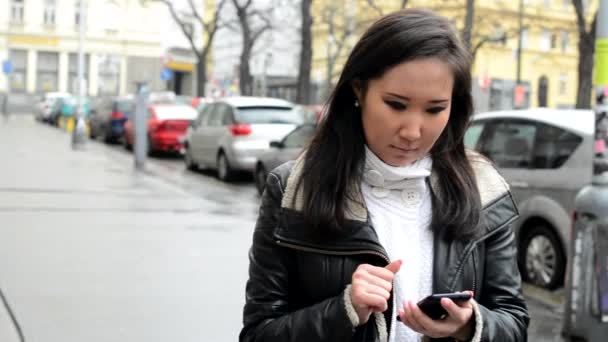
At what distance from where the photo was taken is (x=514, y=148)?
26.8 feet

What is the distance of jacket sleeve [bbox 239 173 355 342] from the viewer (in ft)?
5.93

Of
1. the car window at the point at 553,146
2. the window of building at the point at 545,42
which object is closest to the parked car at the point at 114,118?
the car window at the point at 553,146

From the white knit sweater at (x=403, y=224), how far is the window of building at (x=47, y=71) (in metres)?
68.2

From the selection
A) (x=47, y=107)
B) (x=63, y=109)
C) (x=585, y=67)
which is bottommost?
(x=63, y=109)

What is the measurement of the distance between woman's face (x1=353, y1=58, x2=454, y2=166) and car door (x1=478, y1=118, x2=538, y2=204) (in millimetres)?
6119

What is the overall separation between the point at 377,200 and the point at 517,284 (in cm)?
39

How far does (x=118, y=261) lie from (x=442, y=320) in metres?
6.08

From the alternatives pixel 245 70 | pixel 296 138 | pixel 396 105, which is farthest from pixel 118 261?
pixel 245 70

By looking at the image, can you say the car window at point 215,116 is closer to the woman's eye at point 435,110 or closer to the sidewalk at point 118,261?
the sidewalk at point 118,261

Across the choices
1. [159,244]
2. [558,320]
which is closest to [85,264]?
[159,244]

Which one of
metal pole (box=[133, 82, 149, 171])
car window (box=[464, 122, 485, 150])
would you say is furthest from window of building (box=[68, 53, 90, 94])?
car window (box=[464, 122, 485, 150])

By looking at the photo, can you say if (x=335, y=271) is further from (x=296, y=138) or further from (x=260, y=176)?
(x=260, y=176)

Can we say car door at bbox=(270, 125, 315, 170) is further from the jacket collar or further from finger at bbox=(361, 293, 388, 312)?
finger at bbox=(361, 293, 388, 312)

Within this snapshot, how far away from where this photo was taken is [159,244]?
855cm
